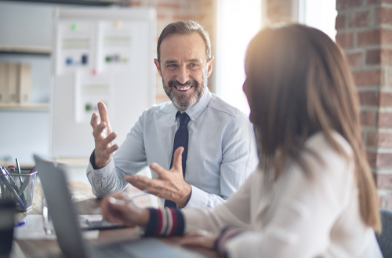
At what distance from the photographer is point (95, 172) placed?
155 centimetres

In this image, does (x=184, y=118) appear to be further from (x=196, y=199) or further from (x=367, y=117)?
(x=367, y=117)

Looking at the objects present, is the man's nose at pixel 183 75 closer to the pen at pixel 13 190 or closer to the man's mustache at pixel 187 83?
the man's mustache at pixel 187 83

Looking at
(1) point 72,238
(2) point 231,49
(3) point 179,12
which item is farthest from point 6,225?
(3) point 179,12

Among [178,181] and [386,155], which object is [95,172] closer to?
[178,181]

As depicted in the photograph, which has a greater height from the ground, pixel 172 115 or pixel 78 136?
pixel 172 115

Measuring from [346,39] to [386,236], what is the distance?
95cm

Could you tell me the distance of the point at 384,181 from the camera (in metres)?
1.61

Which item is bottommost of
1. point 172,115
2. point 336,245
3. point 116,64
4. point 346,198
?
point 336,245

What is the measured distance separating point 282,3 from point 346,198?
1.87m

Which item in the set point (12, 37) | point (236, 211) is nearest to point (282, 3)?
point (236, 211)

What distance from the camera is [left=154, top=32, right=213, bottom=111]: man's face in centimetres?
174

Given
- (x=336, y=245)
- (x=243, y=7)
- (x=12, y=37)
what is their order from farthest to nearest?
1. (x=12, y=37)
2. (x=243, y=7)
3. (x=336, y=245)

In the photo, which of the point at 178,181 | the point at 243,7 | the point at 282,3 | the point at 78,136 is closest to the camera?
the point at 178,181

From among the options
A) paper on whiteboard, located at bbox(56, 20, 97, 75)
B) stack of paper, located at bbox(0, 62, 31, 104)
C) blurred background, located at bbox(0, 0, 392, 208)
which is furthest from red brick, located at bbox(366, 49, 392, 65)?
stack of paper, located at bbox(0, 62, 31, 104)
